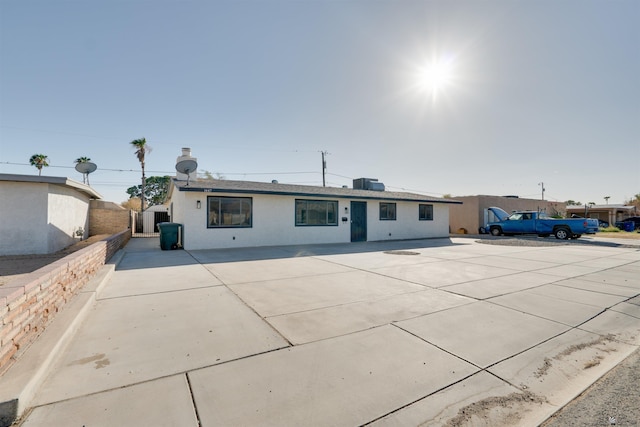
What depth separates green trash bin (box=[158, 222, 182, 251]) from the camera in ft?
38.2

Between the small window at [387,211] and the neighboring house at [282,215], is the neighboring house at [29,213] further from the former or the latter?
the small window at [387,211]

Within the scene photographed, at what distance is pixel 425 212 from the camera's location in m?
19.1

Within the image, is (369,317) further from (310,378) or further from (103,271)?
(103,271)

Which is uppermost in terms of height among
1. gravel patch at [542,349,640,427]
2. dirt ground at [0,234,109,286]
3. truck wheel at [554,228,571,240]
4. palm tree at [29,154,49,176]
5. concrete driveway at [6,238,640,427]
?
palm tree at [29,154,49,176]

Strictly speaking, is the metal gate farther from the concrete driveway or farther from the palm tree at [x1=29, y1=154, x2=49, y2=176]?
the palm tree at [x1=29, y1=154, x2=49, y2=176]

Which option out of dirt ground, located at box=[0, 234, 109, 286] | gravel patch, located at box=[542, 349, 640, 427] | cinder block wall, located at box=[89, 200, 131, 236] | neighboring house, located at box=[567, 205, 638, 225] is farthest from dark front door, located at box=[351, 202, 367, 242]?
neighboring house, located at box=[567, 205, 638, 225]

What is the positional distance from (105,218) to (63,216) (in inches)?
272

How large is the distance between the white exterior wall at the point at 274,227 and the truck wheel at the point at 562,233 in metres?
9.01

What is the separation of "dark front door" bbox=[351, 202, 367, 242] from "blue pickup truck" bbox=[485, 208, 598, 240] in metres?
11.3

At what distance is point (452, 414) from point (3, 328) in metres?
3.65

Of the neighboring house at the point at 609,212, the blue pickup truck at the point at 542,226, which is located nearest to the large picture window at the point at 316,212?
the blue pickup truck at the point at 542,226

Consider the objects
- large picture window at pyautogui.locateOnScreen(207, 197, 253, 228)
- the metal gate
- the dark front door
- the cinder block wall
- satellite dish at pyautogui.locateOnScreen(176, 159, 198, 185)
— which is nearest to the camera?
satellite dish at pyautogui.locateOnScreen(176, 159, 198, 185)

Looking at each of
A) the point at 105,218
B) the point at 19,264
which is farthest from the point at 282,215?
the point at 105,218

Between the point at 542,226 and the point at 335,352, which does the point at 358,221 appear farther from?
the point at 335,352
